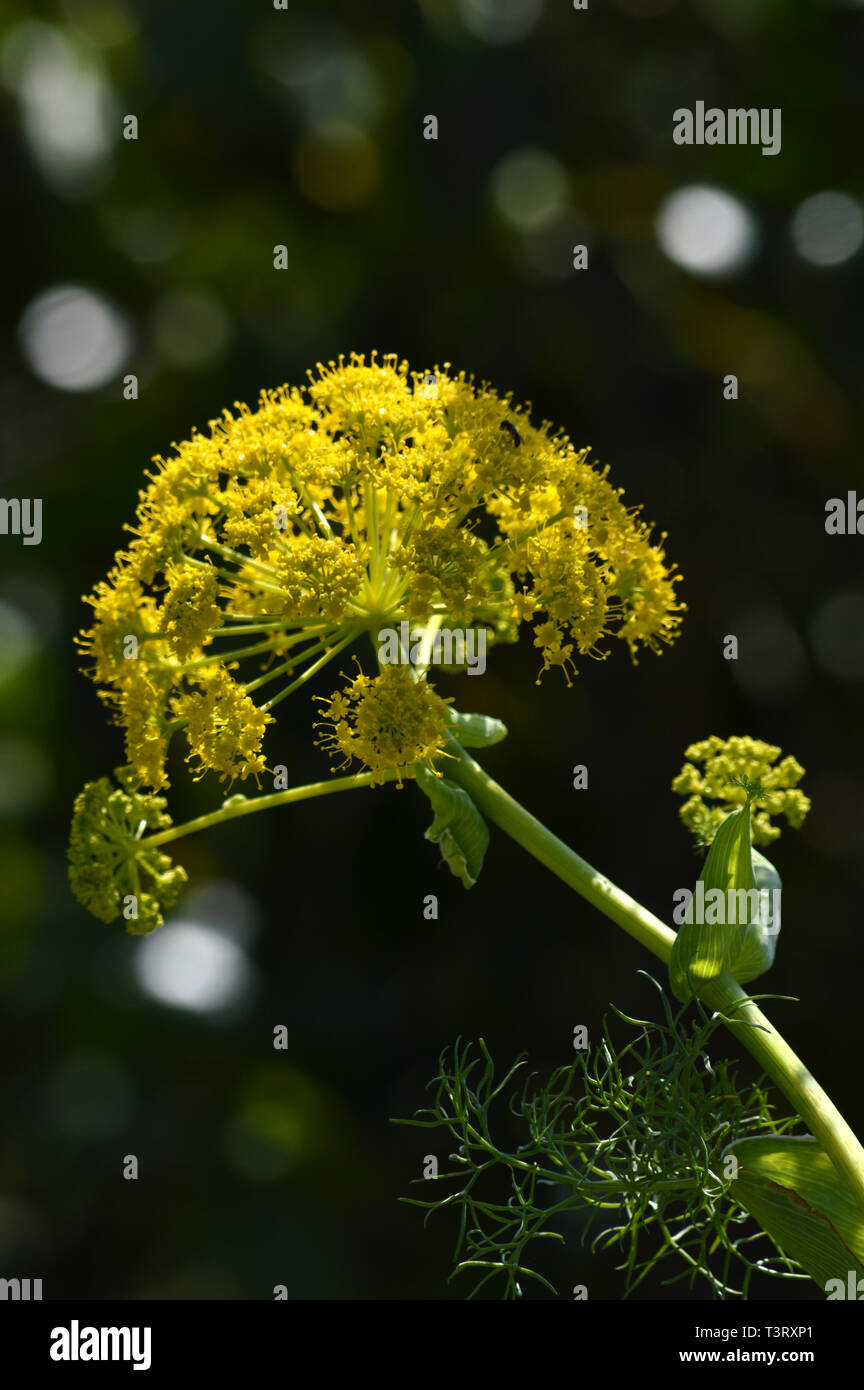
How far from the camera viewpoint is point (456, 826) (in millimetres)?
1501

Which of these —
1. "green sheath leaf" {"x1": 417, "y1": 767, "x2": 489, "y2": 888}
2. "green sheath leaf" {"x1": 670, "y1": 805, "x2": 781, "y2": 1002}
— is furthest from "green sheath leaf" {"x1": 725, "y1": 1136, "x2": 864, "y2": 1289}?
"green sheath leaf" {"x1": 417, "y1": 767, "x2": 489, "y2": 888}

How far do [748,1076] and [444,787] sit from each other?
102 inches

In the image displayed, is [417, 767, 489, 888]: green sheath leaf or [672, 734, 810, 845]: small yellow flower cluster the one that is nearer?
[417, 767, 489, 888]: green sheath leaf

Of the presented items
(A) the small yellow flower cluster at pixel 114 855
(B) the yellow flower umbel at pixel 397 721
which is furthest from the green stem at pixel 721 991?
(A) the small yellow flower cluster at pixel 114 855

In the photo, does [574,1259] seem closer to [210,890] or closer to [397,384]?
[210,890]

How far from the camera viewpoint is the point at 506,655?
369 cm

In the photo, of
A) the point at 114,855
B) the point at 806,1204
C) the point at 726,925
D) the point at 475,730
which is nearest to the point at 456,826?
the point at 475,730

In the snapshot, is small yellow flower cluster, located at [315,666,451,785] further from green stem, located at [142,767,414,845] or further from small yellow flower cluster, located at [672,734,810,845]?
small yellow flower cluster, located at [672,734,810,845]

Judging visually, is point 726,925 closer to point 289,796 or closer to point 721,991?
point 721,991

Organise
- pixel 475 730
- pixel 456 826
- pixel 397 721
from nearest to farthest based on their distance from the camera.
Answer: pixel 397 721, pixel 456 826, pixel 475 730

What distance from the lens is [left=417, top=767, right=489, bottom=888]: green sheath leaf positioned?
148 centimetres

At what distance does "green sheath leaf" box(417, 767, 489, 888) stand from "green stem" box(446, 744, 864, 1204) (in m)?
0.03

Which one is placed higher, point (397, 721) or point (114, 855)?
point (397, 721)

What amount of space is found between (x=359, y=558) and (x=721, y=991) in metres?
0.70
